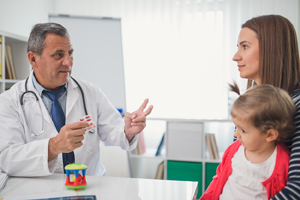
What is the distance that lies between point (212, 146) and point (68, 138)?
6.99ft

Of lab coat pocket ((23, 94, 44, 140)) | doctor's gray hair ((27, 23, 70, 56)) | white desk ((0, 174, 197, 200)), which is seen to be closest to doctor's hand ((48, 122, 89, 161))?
white desk ((0, 174, 197, 200))

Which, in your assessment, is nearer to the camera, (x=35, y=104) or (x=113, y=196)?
(x=113, y=196)

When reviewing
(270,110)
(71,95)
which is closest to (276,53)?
(270,110)

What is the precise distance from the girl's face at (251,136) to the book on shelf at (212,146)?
2.09 m

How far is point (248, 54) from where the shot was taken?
3.91 feet

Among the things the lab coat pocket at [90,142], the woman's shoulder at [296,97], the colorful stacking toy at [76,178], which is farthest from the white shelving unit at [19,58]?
the woman's shoulder at [296,97]

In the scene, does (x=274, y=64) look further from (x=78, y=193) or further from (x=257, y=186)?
(x=78, y=193)

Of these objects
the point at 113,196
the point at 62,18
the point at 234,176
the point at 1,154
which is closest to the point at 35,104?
the point at 1,154

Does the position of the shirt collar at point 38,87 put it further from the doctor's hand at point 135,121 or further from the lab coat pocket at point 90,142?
the doctor's hand at point 135,121

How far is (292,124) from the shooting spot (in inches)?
39.3

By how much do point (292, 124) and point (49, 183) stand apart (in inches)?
40.4

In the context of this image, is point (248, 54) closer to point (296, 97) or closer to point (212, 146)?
point (296, 97)

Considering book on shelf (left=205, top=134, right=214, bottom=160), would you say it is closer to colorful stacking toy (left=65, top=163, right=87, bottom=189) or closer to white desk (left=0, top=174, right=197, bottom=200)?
white desk (left=0, top=174, right=197, bottom=200)

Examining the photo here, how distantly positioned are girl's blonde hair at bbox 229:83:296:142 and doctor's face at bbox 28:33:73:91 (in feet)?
3.83
